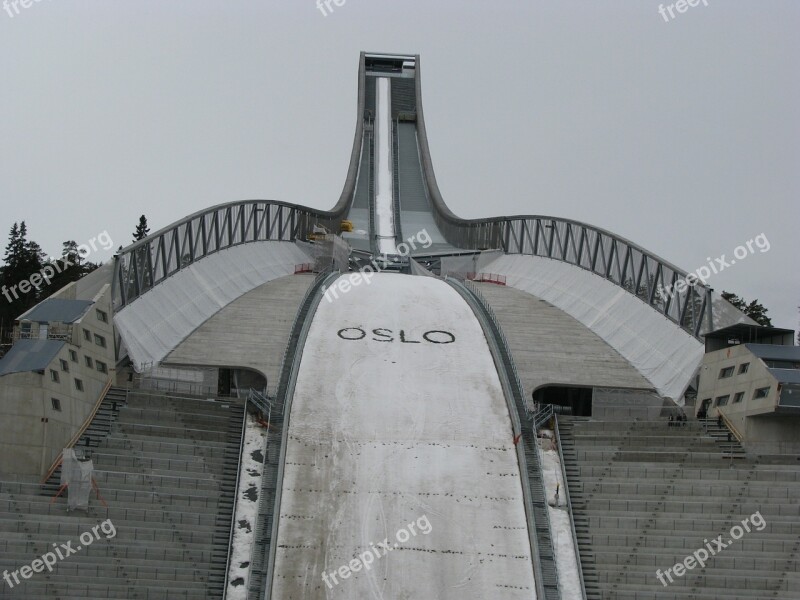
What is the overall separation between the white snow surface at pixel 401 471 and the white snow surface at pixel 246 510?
24.3 inches

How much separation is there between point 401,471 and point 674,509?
5.78 m

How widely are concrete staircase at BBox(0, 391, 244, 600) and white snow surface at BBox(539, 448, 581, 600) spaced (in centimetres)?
649

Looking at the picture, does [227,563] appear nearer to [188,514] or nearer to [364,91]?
[188,514]

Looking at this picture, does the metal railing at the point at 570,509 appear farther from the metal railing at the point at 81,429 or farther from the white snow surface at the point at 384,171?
the white snow surface at the point at 384,171

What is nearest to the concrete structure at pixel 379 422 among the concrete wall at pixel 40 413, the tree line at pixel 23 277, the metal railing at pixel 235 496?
the concrete wall at pixel 40 413

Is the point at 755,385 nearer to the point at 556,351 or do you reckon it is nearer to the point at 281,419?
the point at 556,351

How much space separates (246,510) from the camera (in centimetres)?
2477

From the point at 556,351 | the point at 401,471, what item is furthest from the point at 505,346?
the point at 401,471

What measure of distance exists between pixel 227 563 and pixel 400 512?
145 inches

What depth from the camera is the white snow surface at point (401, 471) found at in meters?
23.1

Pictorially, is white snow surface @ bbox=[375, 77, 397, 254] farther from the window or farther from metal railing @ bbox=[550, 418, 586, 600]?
the window

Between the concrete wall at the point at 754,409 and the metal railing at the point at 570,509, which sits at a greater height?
the concrete wall at the point at 754,409

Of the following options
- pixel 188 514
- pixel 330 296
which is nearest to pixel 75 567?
pixel 188 514

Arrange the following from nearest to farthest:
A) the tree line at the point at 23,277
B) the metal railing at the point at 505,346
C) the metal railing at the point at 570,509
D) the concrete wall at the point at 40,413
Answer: the metal railing at the point at 570,509 < the concrete wall at the point at 40,413 < the metal railing at the point at 505,346 < the tree line at the point at 23,277
